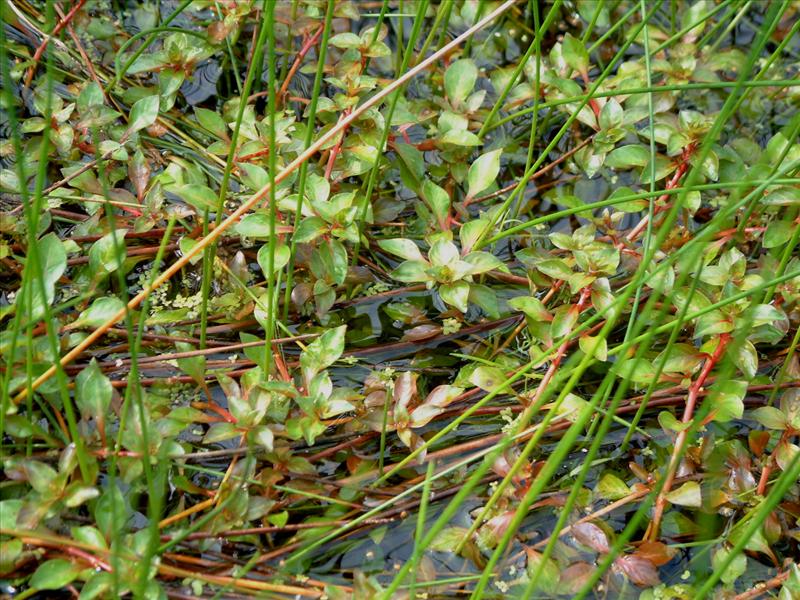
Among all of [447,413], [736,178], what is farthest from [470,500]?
[736,178]

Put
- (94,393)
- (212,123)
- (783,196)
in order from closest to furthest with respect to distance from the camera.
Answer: (94,393) < (783,196) < (212,123)

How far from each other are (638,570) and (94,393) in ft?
2.95

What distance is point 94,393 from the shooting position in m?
1.37

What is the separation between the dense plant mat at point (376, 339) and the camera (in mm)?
1331

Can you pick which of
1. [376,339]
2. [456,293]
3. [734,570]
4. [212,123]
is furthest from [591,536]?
[212,123]

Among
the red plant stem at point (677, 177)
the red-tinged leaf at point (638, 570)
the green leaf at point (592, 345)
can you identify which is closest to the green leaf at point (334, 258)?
the green leaf at point (592, 345)

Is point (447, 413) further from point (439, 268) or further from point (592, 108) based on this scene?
point (592, 108)

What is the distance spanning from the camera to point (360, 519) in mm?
1368

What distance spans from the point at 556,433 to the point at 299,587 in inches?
21.1

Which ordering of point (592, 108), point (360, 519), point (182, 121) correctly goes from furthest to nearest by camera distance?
point (182, 121)
point (592, 108)
point (360, 519)

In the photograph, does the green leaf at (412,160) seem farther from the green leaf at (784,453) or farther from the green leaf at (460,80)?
the green leaf at (784,453)

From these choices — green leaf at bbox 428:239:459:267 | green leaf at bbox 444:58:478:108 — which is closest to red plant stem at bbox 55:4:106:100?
green leaf at bbox 444:58:478:108

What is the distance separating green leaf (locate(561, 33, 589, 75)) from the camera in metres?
1.90

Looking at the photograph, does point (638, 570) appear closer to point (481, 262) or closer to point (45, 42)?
point (481, 262)
